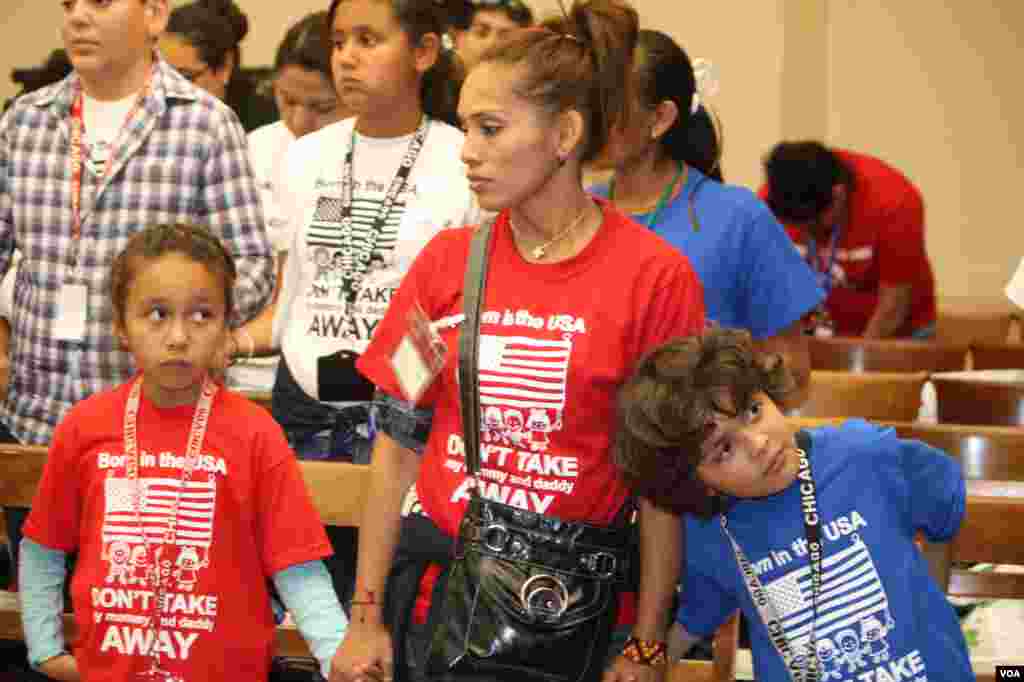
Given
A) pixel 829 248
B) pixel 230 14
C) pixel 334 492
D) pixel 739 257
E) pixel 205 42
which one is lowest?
pixel 334 492

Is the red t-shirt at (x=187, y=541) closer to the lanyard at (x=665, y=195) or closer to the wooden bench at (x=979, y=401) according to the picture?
the lanyard at (x=665, y=195)

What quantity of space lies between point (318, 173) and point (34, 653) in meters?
1.21

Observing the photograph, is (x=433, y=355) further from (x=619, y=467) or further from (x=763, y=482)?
(x=763, y=482)

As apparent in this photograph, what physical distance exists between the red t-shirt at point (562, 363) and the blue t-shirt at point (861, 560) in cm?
25

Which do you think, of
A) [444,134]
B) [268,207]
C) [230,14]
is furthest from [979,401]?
[230,14]

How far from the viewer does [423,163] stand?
328cm

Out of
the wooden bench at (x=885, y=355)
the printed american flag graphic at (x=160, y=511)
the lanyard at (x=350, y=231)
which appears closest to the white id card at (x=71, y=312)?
the lanyard at (x=350, y=231)

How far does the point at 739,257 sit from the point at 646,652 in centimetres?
111

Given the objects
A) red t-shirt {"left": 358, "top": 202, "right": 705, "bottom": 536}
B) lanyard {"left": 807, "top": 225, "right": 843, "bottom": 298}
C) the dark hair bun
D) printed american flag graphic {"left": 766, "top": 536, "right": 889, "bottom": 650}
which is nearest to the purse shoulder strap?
red t-shirt {"left": 358, "top": 202, "right": 705, "bottom": 536}

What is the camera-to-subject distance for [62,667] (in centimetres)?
260

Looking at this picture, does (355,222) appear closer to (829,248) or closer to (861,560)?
(861,560)

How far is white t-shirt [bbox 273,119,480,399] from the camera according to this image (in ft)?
10.5

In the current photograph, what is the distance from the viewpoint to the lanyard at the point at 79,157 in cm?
308

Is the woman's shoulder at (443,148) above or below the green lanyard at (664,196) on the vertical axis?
above
